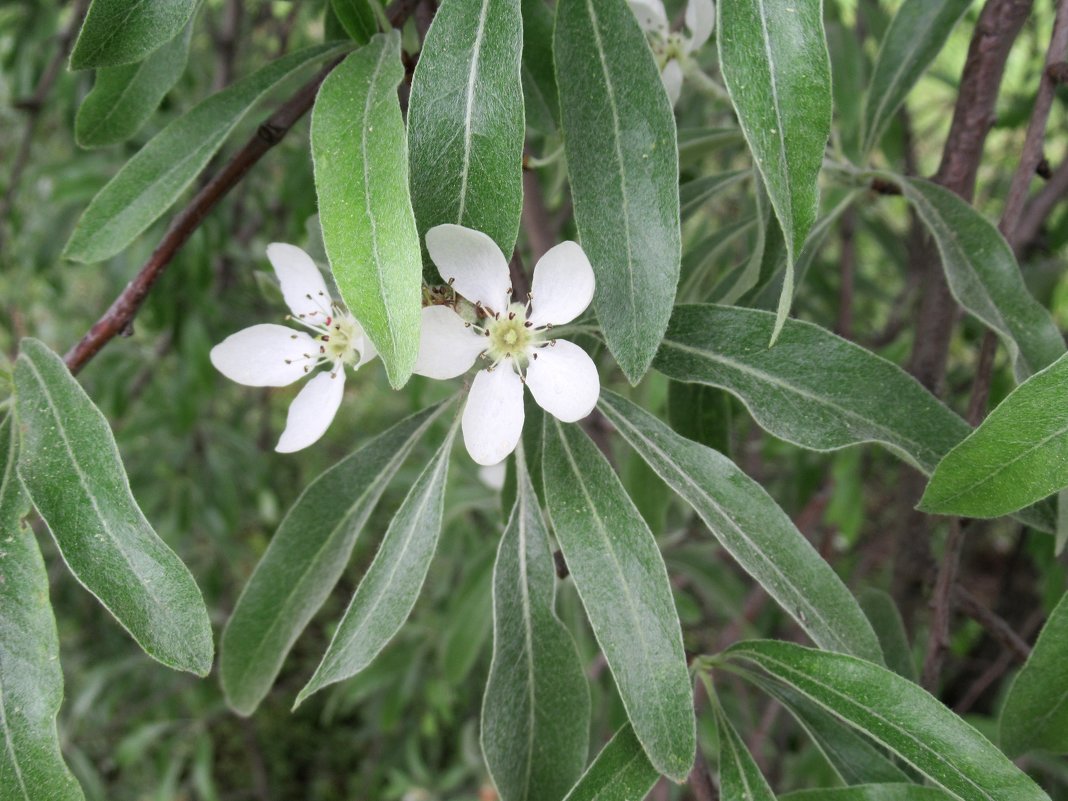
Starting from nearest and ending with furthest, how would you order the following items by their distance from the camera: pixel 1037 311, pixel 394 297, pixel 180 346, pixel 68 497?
pixel 394 297
pixel 68 497
pixel 1037 311
pixel 180 346

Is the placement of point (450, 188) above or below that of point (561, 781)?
above

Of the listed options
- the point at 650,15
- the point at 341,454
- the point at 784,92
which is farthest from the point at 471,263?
the point at 341,454

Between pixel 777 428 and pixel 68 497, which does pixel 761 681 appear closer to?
pixel 777 428

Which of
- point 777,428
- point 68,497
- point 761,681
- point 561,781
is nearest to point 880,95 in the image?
point 777,428

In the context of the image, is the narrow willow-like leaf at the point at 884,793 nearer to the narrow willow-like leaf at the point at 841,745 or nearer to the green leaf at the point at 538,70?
the narrow willow-like leaf at the point at 841,745

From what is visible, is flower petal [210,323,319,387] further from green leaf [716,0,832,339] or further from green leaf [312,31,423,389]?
green leaf [716,0,832,339]

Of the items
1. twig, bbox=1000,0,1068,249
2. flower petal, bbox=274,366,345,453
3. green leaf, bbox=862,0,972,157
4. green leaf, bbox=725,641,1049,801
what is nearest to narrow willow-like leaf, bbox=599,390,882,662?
green leaf, bbox=725,641,1049,801
